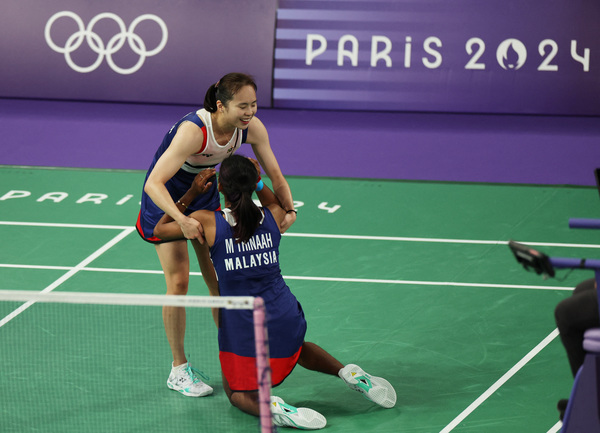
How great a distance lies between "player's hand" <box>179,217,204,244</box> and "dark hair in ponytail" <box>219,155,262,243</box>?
0.59ft

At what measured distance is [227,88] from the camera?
192 inches

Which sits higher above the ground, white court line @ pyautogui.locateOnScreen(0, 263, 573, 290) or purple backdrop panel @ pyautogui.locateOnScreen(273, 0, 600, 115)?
purple backdrop panel @ pyautogui.locateOnScreen(273, 0, 600, 115)

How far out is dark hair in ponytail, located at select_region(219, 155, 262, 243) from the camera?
4586 millimetres

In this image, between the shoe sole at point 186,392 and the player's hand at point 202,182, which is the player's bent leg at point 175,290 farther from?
the player's hand at point 202,182

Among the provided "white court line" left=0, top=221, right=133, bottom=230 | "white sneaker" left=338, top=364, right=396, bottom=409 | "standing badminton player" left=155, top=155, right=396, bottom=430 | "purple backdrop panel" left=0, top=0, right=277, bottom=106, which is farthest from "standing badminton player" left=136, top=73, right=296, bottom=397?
"purple backdrop panel" left=0, top=0, right=277, bottom=106

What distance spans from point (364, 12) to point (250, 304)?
7.64 m

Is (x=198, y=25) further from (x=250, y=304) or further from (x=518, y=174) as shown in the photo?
(x=250, y=304)

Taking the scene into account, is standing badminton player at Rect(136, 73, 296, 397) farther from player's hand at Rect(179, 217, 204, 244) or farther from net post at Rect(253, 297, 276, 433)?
net post at Rect(253, 297, 276, 433)

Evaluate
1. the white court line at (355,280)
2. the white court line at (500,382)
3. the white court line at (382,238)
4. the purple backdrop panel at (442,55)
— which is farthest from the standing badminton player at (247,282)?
the purple backdrop panel at (442,55)

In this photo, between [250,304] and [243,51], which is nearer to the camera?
[250,304]

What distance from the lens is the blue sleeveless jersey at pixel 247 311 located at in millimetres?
4691

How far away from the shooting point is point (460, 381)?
5.36 meters

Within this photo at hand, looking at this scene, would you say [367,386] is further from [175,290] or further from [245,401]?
[175,290]

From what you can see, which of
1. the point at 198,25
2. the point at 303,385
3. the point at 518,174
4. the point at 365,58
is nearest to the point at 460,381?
the point at 303,385
